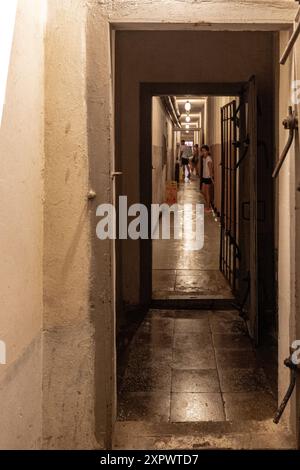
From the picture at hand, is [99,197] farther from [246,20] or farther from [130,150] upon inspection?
[130,150]

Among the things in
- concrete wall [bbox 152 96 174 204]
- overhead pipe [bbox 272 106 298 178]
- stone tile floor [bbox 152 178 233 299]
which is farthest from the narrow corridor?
concrete wall [bbox 152 96 174 204]

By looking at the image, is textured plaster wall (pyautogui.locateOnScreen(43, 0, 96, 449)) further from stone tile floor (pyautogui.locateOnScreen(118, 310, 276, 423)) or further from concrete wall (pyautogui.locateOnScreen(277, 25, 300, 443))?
concrete wall (pyautogui.locateOnScreen(277, 25, 300, 443))

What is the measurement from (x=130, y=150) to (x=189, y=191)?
55.6ft

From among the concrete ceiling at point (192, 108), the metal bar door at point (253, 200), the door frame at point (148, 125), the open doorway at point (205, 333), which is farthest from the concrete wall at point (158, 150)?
the metal bar door at point (253, 200)

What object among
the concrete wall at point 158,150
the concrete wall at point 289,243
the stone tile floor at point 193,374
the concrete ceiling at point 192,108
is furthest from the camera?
the concrete ceiling at point 192,108

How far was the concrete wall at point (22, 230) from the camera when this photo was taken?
2295 mm

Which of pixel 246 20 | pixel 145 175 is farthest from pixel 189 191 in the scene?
pixel 246 20

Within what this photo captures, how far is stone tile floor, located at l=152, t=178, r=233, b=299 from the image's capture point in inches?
274

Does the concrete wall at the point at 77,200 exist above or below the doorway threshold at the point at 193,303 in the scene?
above

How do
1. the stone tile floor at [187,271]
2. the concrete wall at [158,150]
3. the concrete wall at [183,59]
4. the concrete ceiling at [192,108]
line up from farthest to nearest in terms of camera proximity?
the concrete ceiling at [192,108], the concrete wall at [158,150], the stone tile floor at [187,271], the concrete wall at [183,59]

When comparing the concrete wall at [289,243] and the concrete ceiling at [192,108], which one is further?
the concrete ceiling at [192,108]

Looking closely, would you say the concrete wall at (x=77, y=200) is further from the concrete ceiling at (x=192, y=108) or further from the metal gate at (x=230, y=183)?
the concrete ceiling at (x=192, y=108)

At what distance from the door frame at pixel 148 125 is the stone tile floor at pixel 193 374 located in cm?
55

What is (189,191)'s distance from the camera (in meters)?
23.2
